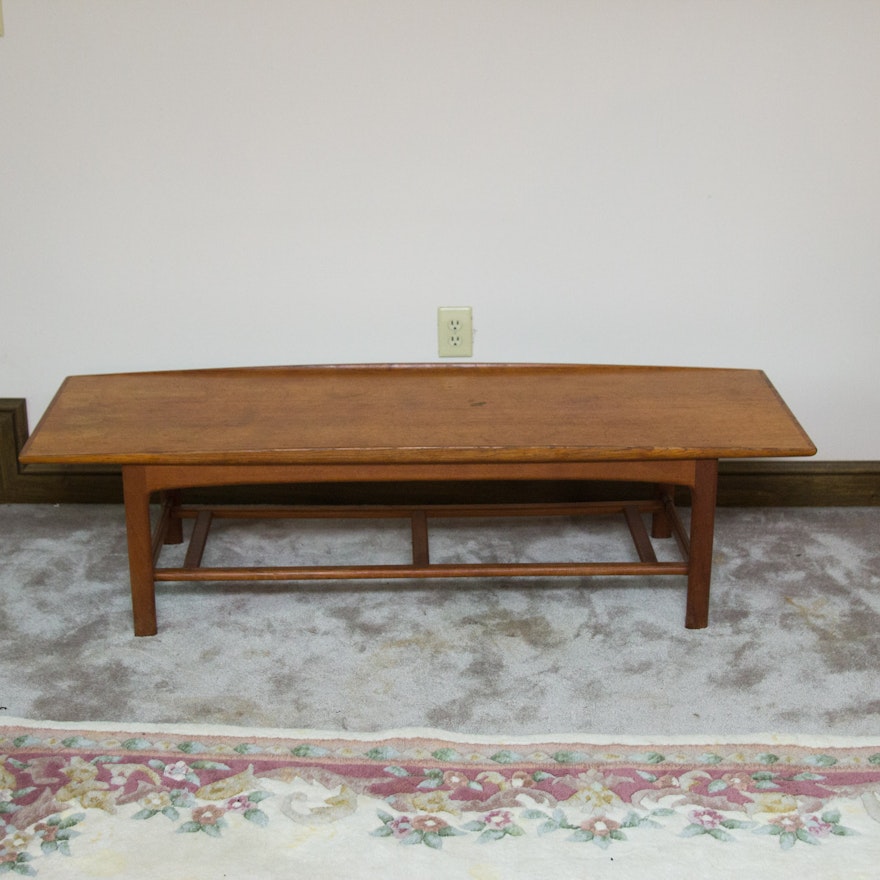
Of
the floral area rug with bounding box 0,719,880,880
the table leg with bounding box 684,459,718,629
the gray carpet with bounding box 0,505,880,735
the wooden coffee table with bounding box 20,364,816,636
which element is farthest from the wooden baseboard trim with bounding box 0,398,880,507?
the floral area rug with bounding box 0,719,880,880

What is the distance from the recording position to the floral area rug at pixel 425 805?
177cm

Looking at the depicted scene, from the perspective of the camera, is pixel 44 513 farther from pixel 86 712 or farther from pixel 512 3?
pixel 512 3

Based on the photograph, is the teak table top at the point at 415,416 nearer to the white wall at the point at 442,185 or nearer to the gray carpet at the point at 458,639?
the white wall at the point at 442,185

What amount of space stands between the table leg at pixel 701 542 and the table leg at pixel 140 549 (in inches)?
41.4

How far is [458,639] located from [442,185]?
985mm

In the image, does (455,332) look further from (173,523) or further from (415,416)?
(173,523)

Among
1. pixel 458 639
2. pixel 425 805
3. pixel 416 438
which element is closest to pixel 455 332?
pixel 416 438

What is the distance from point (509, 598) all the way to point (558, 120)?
3.36 ft

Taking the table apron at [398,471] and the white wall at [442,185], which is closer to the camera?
the table apron at [398,471]

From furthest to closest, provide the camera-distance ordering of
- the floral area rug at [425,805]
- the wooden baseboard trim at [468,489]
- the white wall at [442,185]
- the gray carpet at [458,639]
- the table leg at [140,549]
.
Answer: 1. the wooden baseboard trim at [468,489]
2. the white wall at [442,185]
3. the table leg at [140,549]
4. the gray carpet at [458,639]
5. the floral area rug at [425,805]

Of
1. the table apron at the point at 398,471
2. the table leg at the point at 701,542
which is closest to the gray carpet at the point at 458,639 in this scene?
the table leg at the point at 701,542

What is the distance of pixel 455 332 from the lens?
2.71 m

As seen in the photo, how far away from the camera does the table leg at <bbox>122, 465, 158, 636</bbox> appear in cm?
224

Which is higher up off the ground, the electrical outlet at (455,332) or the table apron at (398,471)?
the electrical outlet at (455,332)
